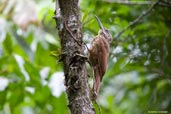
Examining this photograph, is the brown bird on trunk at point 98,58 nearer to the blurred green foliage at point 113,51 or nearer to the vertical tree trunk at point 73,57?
the vertical tree trunk at point 73,57

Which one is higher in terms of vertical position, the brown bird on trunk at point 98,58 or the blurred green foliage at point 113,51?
the brown bird on trunk at point 98,58

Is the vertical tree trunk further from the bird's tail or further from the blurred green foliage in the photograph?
the blurred green foliage

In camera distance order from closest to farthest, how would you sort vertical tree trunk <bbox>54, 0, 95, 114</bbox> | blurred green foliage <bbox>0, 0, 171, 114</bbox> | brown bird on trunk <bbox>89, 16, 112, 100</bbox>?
vertical tree trunk <bbox>54, 0, 95, 114</bbox> → brown bird on trunk <bbox>89, 16, 112, 100</bbox> → blurred green foliage <bbox>0, 0, 171, 114</bbox>

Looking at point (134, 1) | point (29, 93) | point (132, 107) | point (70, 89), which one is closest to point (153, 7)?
point (134, 1)

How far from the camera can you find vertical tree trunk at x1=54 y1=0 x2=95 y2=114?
1.08 meters

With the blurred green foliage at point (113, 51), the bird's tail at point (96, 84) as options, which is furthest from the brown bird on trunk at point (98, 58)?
the blurred green foliage at point (113, 51)

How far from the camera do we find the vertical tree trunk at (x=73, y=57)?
42.6 inches

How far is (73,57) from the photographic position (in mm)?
1114

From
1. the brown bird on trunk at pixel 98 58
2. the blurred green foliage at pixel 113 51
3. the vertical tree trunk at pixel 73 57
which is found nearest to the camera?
the vertical tree trunk at pixel 73 57

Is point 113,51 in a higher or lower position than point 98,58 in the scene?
lower

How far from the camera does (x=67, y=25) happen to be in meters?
1.15

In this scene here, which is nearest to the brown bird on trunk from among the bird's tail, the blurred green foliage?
the bird's tail

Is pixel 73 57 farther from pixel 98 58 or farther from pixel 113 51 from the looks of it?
pixel 113 51

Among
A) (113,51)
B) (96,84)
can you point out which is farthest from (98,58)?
(113,51)
